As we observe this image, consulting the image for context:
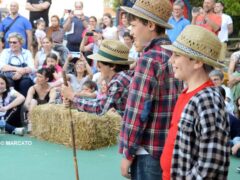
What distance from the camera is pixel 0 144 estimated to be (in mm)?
6922

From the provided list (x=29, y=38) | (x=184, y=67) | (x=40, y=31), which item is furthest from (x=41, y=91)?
(x=184, y=67)

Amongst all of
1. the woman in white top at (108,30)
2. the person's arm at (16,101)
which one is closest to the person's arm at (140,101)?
the person's arm at (16,101)

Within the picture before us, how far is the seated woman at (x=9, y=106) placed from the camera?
7716 mm

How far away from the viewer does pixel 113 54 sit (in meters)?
3.59

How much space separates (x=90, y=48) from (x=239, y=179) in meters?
5.85

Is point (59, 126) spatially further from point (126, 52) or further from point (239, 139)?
point (126, 52)

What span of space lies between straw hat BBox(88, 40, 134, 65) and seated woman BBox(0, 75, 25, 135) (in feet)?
14.3

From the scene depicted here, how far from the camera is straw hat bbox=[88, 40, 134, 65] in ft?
11.6

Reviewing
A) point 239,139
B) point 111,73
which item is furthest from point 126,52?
point 239,139

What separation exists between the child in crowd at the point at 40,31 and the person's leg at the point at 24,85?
6.92ft

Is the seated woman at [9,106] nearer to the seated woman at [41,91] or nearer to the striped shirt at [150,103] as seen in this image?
the seated woman at [41,91]

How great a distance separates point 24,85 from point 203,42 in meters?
6.43

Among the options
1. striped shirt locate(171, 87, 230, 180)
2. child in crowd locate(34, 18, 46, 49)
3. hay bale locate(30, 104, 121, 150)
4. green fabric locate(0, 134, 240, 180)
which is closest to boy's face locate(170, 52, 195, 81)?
striped shirt locate(171, 87, 230, 180)

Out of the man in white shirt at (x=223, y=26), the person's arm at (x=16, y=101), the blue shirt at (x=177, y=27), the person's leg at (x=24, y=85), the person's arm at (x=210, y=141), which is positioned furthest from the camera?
the man in white shirt at (x=223, y=26)
